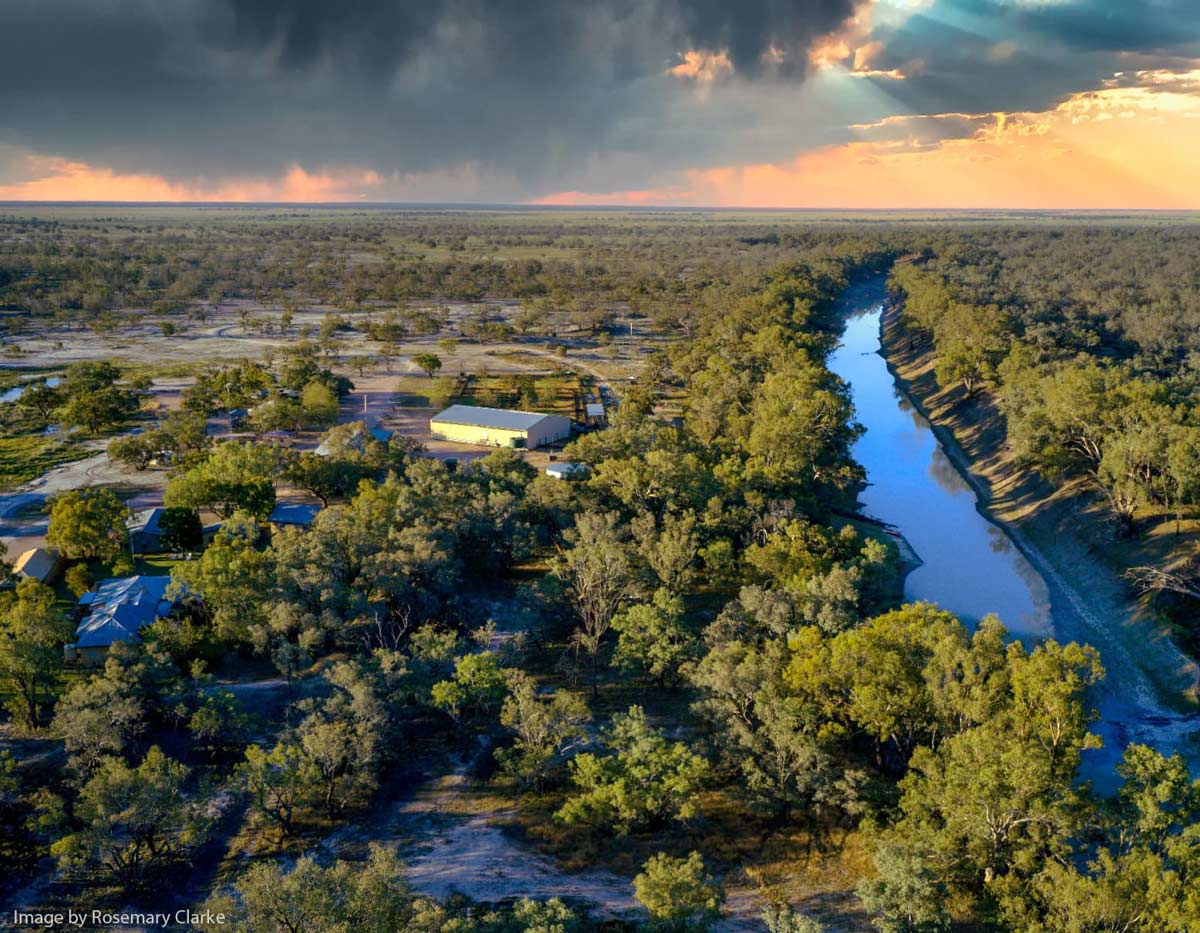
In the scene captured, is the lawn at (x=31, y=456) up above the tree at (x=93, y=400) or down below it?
below

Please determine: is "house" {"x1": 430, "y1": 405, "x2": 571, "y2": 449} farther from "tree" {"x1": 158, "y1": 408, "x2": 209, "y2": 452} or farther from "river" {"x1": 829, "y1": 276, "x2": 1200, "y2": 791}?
"river" {"x1": 829, "y1": 276, "x2": 1200, "y2": 791}

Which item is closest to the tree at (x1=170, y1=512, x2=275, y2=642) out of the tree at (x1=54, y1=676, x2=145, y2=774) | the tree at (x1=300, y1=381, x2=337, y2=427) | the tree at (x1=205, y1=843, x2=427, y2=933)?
the tree at (x1=54, y1=676, x2=145, y2=774)

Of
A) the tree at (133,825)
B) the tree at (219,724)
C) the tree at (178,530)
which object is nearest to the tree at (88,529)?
the tree at (178,530)

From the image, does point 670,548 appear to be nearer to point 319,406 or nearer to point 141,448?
point 141,448

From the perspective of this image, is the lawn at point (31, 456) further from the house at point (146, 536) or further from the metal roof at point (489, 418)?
the metal roof at point (489, 418)

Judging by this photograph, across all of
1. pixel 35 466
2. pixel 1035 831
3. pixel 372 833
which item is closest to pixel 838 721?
pixel 1035 831
